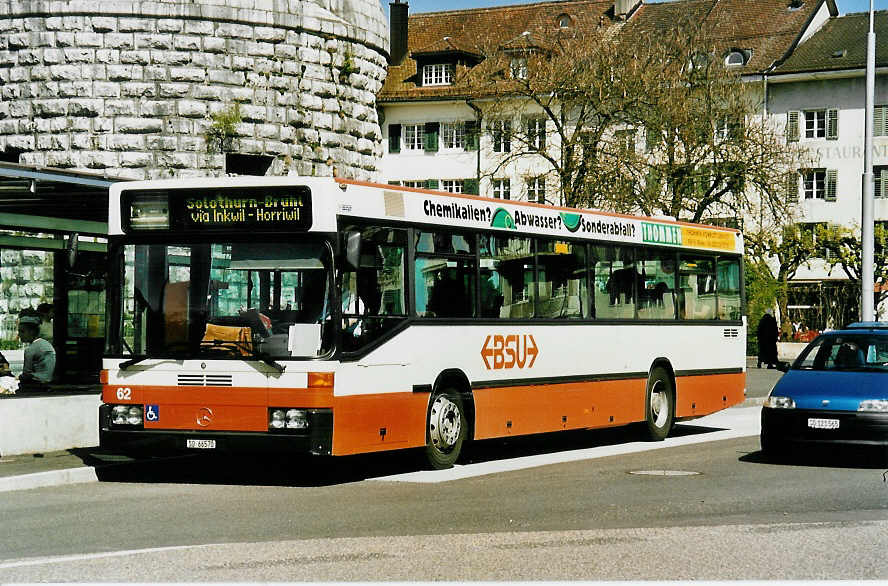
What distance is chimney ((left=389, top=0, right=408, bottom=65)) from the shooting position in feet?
246

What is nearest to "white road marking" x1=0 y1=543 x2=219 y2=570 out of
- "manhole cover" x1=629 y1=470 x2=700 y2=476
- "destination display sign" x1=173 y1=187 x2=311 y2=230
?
"destination display sign" x1=173 y1=187 x2=311 y2=230

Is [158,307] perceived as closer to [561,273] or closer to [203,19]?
[561,273]

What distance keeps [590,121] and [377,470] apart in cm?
2958

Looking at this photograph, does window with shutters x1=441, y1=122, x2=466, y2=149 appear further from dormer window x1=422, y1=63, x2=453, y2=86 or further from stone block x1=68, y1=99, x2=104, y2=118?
stone block x1=68, y1=99, x2=104, y2=118

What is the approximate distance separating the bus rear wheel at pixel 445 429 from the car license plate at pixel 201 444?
8.00ft

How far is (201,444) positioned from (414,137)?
206 ft

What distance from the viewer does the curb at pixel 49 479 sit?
45.5 ft

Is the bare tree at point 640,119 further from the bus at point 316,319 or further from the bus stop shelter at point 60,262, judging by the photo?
the bus at point 316,319

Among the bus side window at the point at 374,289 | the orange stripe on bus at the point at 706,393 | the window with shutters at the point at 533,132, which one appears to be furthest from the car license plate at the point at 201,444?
the window with shutters at the point at 533,132

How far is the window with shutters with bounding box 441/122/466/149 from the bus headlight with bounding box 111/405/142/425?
198 ft

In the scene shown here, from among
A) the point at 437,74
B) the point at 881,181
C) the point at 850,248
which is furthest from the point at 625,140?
the point at 437,74

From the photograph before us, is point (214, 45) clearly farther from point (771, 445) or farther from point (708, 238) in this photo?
point (771, 445)

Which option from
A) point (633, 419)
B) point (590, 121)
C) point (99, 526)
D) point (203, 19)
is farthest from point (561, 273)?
point (590, 121)

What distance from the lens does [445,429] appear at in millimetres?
15758
